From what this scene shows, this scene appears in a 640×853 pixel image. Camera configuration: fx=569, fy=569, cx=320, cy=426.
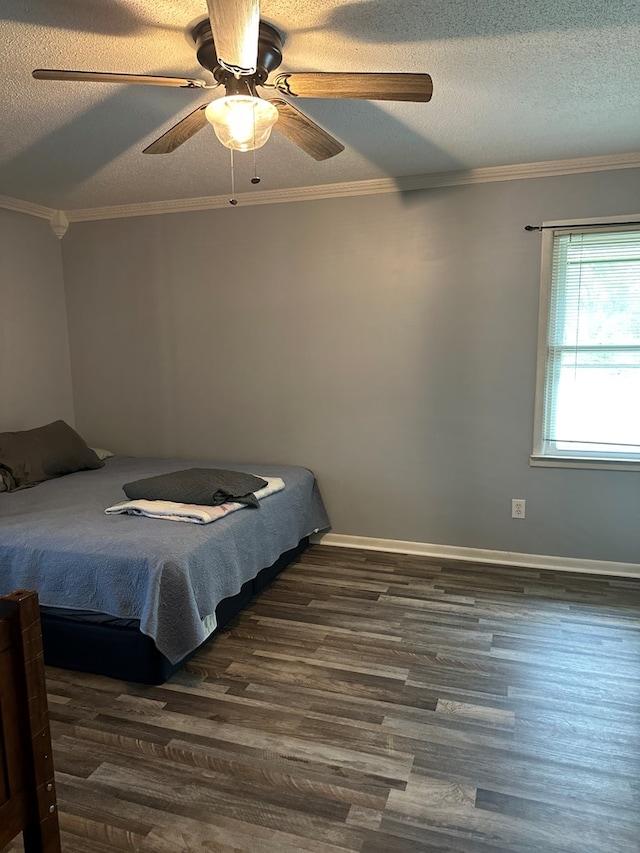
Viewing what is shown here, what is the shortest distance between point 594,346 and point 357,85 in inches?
87.1

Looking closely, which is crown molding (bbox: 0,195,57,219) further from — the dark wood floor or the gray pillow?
the dark wood floor

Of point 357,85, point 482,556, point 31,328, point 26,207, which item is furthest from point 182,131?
point 482,556

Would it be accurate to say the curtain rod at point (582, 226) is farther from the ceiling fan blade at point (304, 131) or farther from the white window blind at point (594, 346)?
the ceiling fan blade at point (304, 131)

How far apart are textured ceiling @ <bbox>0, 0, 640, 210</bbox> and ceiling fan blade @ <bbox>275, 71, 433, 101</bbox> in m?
0.20

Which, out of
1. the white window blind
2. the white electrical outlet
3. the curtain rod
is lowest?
the white electrical outlet

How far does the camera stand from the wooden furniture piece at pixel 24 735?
1.01 meters

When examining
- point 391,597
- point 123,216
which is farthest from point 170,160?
point 391,597

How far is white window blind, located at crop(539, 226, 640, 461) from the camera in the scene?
3.22m

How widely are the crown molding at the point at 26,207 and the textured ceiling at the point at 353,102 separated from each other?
0.29 meters

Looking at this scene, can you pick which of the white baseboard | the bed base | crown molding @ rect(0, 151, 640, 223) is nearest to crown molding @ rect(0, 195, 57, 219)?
crown molding @ rect(0, 151, 640, 223)

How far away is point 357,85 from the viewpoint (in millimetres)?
1756

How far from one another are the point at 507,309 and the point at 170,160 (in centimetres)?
209

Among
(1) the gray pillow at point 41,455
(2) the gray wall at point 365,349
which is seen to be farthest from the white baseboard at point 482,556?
(1) the gray pillow at point 41,455

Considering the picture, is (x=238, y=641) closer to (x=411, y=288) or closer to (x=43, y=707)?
(x=43, y=707)
